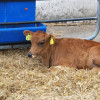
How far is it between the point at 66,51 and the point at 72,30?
4.20 m

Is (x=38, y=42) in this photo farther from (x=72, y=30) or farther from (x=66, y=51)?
(x=72, y=30)

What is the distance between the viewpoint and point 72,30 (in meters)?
10.2

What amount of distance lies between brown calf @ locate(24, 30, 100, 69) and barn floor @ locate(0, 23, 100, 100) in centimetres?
34

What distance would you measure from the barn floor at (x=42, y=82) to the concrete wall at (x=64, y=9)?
5.26m

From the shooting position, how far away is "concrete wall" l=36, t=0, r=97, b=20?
11305mm

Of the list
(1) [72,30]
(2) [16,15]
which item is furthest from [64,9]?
(2) [16,15]

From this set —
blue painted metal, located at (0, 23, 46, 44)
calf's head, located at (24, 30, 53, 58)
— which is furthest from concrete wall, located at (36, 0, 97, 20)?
calf's head, located at (24, 30, 53, 58)

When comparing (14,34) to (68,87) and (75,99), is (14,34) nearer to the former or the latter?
(68,87)

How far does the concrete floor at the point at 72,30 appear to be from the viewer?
9.35m

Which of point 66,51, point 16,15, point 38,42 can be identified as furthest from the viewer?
point 16,15

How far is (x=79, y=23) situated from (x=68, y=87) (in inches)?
278

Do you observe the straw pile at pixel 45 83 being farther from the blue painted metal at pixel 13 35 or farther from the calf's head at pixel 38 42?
the blue painted metal at pixel 13 35

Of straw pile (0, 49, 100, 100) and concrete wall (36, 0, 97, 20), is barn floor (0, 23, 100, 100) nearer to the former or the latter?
straw pile (0, 49, 100, 100)

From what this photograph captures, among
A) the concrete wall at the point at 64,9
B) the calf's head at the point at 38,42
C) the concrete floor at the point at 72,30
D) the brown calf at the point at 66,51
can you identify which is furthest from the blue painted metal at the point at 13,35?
the concrete wall at the point at 64,9
